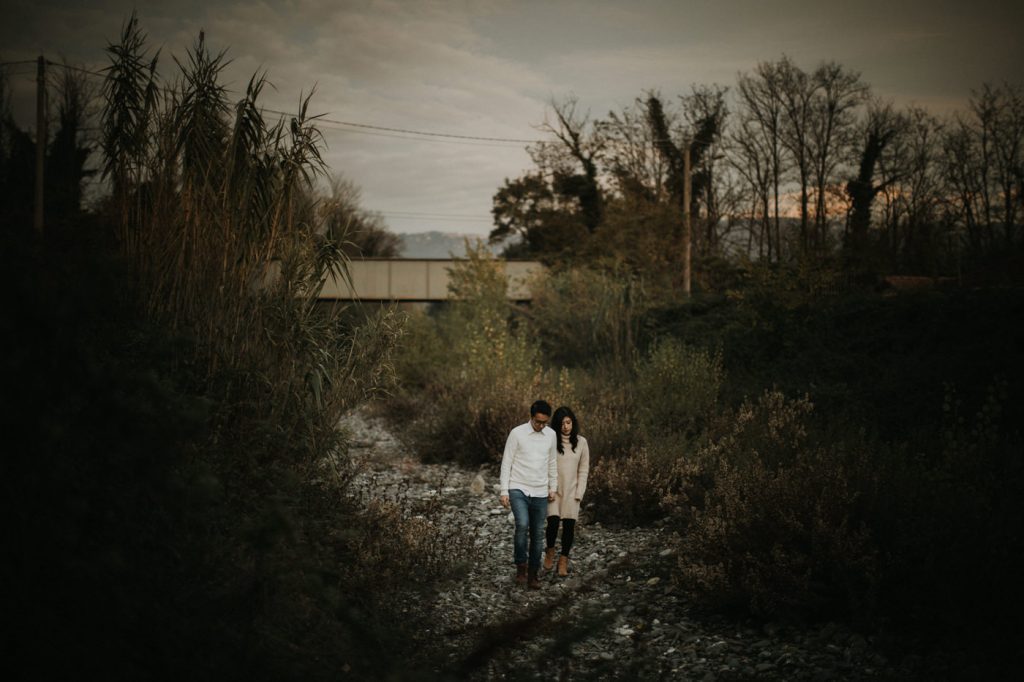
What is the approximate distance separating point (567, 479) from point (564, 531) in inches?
22.5

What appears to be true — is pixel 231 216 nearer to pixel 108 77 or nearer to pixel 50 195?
pixel 108 77

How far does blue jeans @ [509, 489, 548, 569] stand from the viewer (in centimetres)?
631

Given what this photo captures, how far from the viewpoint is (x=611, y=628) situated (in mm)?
5531

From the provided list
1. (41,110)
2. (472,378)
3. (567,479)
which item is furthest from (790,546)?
(41,110)

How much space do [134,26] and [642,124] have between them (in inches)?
1299

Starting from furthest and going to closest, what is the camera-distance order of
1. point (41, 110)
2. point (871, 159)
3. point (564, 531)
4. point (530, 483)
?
point (871, 159) < point (41, 110) < point (564, 531) < point (530, 483)

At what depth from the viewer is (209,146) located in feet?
23.3

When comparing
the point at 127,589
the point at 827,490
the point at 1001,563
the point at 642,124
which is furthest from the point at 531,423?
the point at 642,124

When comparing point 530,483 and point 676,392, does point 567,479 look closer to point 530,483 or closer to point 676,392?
point 530,483

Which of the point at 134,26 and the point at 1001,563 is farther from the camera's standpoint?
the point at 134,26

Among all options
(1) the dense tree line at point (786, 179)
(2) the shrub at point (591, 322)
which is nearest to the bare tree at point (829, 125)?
(1) the dense tree line at point (786, 179)

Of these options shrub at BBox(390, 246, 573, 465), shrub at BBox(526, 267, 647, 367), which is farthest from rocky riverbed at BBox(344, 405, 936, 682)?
shrub at BBox(526, 267, 647, 367)

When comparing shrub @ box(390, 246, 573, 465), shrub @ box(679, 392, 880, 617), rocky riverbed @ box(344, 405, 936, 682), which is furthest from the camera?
shrub @ box(390, 246, 573, 465)

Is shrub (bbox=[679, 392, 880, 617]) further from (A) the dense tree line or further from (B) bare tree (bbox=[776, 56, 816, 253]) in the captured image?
(B) bare tree (bbox=[776, 56, 816, 253])
